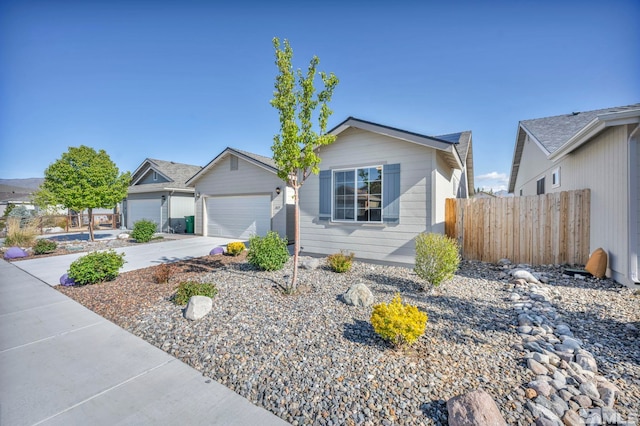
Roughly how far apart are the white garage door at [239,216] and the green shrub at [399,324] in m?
9.39

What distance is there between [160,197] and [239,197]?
677 centimetres

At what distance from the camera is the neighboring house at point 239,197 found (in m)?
11.9

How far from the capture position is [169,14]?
6598mm

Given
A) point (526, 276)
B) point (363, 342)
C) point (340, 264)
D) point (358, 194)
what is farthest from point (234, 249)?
point (526, 276)

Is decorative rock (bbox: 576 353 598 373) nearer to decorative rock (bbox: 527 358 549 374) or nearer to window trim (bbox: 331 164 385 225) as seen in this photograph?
decorative rock (bbox: 527 358 549 374)

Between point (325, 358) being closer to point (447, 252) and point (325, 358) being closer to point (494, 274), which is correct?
point (447, 252)

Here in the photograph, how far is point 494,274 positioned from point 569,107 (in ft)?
34.2

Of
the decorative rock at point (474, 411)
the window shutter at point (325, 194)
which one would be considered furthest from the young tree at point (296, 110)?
the decorative rock at point (474, 411)

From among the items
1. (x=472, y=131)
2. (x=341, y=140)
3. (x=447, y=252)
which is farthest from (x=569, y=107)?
(x=447, y=252)

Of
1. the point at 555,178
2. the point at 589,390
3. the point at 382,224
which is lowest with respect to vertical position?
the point at 589,390

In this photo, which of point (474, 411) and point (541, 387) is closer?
point (474, 411)

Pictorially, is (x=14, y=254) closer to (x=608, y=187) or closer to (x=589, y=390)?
(x=589, y=390)

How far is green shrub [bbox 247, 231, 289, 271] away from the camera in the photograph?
20.8 feet

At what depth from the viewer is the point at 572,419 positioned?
199 centimetres
